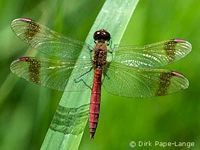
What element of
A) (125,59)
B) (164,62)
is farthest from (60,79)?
(164,62)

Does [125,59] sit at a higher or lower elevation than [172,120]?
higher

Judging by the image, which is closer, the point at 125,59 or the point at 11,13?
the point at 125,59

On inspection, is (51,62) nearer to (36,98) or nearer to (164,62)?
(36,98)

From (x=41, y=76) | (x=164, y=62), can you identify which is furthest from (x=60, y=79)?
(x=164, y=62)

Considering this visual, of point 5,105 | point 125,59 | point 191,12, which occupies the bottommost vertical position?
point 5,105

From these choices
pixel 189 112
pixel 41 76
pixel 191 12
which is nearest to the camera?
pixel 41 76

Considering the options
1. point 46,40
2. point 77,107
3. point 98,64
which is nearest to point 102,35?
point 98,64

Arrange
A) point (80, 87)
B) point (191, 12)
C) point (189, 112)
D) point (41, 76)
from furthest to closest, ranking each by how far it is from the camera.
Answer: point (191, 12) → point (189, 112) → point (41, 76) → point (80, 87)

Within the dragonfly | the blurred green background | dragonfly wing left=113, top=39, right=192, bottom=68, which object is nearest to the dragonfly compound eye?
the dragonfly
